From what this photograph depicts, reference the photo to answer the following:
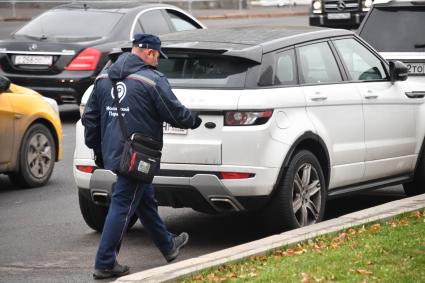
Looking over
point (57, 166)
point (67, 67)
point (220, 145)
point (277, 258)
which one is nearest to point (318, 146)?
point (220, 145)

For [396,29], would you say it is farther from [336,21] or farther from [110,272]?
[336,21]

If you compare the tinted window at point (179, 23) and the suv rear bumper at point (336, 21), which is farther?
the suv rear bumper at point (336, 21)

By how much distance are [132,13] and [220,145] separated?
403 inches

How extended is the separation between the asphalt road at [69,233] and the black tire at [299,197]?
1.64 ft

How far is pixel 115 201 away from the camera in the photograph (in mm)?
8531

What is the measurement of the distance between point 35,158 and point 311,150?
4102 millimetres

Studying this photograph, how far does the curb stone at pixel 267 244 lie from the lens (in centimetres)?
776

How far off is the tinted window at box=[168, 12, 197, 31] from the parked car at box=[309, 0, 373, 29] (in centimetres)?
1015

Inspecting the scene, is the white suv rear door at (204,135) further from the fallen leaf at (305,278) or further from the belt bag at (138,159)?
the fallen leaf at (305,278)

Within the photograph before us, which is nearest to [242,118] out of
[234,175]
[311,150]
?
[234,175]

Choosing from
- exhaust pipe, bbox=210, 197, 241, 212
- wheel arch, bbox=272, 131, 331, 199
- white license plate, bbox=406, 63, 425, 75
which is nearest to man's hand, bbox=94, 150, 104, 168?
exhaust pipe, bbox=210, 197, 241, 212

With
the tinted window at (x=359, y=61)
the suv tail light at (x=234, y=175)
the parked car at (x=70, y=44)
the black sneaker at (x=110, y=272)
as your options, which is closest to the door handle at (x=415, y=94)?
the tinted window at (x=359, y=61)

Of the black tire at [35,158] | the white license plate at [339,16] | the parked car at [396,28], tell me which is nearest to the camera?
the black tire at [35,158]

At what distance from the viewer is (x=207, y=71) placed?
965cm
